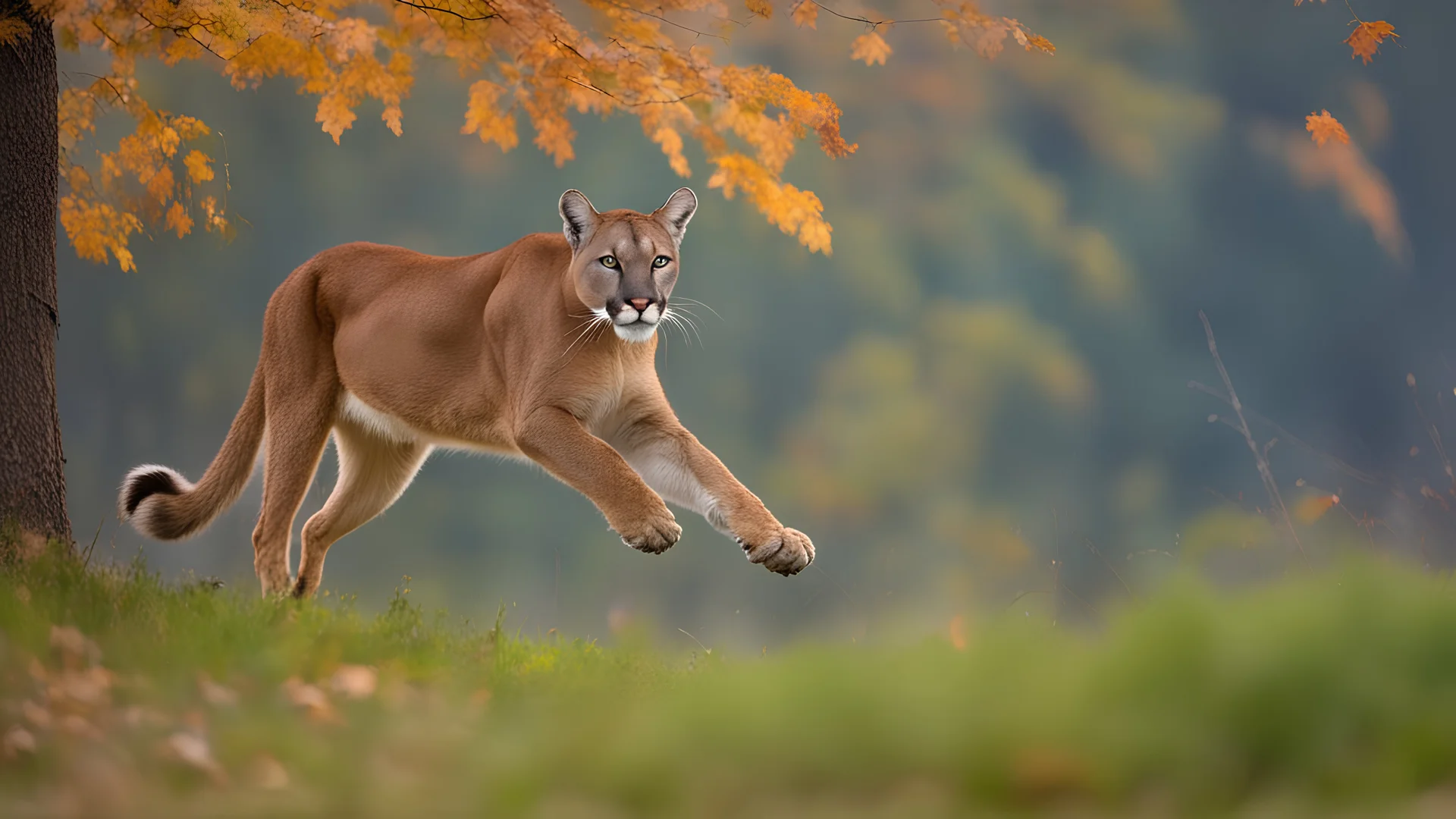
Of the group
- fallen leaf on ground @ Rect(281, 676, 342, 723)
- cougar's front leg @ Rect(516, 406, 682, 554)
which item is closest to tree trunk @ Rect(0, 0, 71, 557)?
cougar's front leg @ Rect(516, 406, 682, 554)

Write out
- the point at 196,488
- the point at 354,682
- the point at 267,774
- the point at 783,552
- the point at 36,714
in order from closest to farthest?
the point at 267,774 < the point at 36,714 < the point at 354,682 < the point at 783,552 < the point at 196,488

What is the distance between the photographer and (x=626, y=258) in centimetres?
496

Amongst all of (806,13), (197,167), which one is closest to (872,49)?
(806,13)

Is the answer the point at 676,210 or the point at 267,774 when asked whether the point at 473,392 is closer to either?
the point at 676,210

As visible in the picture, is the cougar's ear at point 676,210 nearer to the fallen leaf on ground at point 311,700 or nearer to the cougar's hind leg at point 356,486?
the cougar's hind leg at point 356,486

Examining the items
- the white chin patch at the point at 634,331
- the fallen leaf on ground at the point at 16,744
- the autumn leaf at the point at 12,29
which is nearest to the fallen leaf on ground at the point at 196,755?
the fallen leaf on ground at the point at 16,744

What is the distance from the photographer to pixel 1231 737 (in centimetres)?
251

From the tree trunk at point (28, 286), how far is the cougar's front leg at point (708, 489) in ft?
8.36

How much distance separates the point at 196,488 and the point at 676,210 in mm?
2801

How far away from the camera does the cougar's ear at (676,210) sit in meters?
5.19

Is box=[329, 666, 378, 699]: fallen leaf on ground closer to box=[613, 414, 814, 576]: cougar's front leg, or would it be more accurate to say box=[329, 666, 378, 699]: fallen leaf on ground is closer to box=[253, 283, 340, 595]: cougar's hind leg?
box=[613, 414, 814, 576]: cougar's front leg

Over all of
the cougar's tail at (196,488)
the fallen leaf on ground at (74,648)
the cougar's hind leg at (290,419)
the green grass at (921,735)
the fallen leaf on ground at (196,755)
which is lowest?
the cougar's tail at (196,488)

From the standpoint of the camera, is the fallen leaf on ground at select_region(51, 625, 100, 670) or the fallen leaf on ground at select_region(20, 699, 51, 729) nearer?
the fallen leaf on ground at select_region(20, 699, 51, 729)

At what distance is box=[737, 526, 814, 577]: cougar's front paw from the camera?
15.1ft
